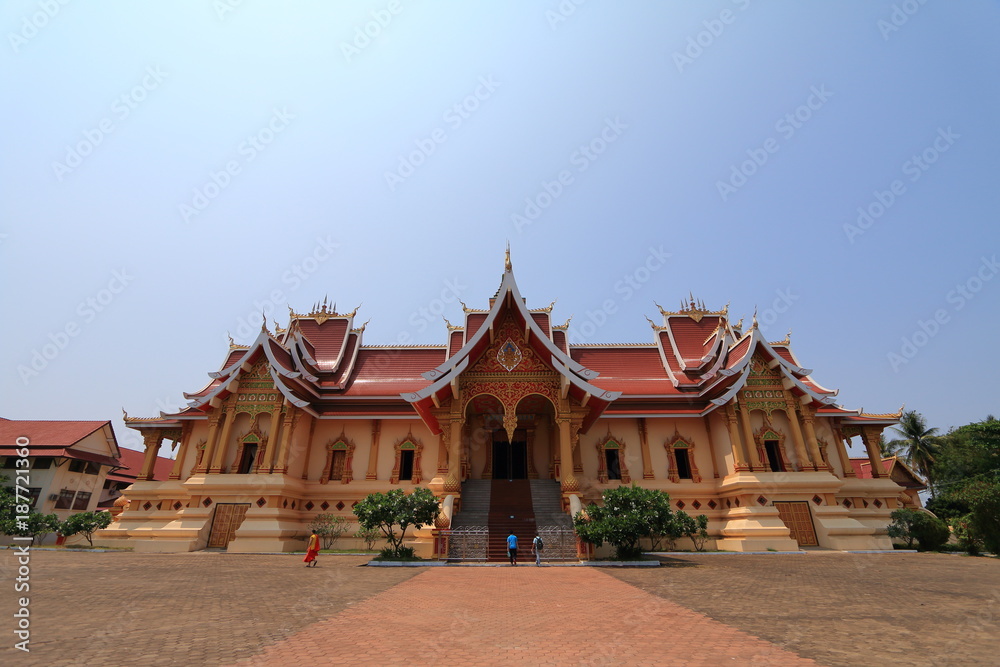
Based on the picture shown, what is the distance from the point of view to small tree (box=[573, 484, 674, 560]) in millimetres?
11453

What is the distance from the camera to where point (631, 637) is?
469 cm

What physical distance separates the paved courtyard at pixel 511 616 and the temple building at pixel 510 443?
17.2 ft

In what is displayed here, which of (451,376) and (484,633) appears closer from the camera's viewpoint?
(484,633)

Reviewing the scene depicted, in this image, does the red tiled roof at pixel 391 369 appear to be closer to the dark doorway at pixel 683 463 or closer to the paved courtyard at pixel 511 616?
the paved courtyard at pixel 511 616

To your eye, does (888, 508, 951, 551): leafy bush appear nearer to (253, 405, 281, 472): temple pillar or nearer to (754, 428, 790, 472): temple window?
(754, 428, 790, 472): temple window

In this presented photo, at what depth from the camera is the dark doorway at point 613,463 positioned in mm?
18109

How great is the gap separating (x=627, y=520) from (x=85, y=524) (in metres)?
19.5

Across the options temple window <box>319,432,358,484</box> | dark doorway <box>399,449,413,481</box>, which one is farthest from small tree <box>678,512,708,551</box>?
temple window <box>319,432,358,484</box>

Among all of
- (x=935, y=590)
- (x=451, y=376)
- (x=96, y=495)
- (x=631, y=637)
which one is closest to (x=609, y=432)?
(x=451, y=376)

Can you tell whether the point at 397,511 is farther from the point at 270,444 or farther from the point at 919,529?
the point at 919,529

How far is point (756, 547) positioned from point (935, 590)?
7688mm

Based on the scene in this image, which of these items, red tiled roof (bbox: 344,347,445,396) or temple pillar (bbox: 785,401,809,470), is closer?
temple pillar (bbox: 785,401,809,470)

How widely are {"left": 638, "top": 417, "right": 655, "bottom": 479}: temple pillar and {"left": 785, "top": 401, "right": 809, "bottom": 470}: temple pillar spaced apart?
5009 mm

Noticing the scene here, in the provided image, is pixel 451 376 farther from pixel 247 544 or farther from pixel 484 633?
pixel 484 633
